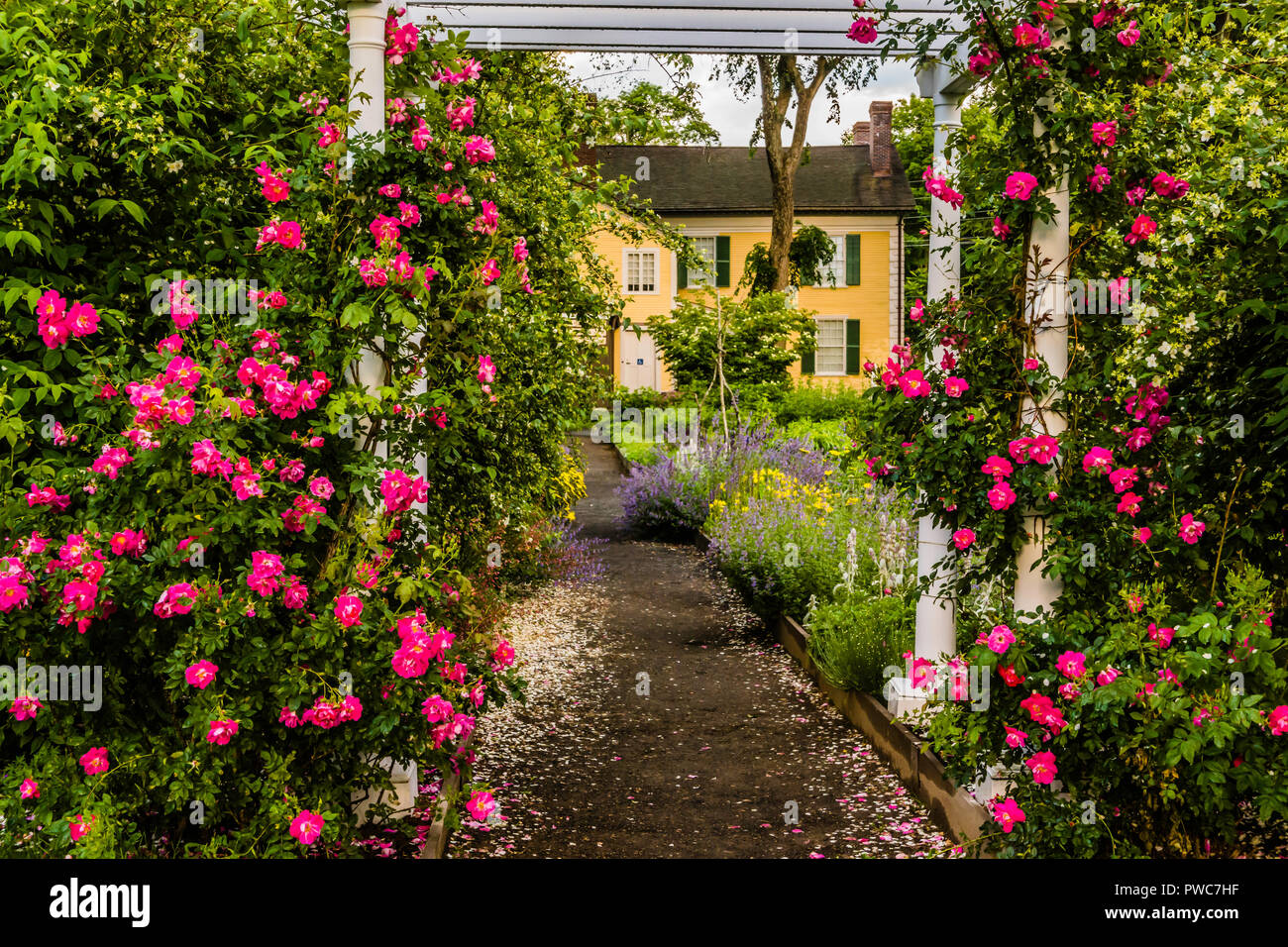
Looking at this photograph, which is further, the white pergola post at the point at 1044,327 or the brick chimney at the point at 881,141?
the brick chimney at the point at 881,141

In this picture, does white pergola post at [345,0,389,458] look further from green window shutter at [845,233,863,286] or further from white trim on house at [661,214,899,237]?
green window shutter at [845,233,863,286]

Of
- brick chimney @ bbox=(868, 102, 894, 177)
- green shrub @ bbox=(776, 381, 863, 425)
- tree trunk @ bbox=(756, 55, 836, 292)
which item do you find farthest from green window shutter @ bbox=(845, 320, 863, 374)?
green shrub @ bbox=(776, 381, 863, 425)

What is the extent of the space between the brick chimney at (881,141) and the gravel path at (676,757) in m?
23.4

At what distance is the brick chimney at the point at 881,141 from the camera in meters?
28.9

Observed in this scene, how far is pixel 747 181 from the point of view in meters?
28.9

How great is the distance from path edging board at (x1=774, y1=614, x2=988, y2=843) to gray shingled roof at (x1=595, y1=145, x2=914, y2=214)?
74.0 feet

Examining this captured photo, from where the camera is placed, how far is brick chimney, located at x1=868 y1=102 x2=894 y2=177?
28891mm

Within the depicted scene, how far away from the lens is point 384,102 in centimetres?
376

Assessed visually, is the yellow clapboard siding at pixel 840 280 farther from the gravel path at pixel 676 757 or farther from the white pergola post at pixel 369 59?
the white pergola post at pixel 369 59

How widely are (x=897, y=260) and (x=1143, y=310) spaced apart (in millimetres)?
25709

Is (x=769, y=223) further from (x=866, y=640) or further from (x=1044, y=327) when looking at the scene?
(x=1044, y=327)

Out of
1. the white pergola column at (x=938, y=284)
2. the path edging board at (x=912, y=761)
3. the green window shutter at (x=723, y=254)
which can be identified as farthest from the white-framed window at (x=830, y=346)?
the white pergola column at (x=938, y=284)

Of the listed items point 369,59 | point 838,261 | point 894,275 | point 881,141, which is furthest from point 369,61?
point 881,141
